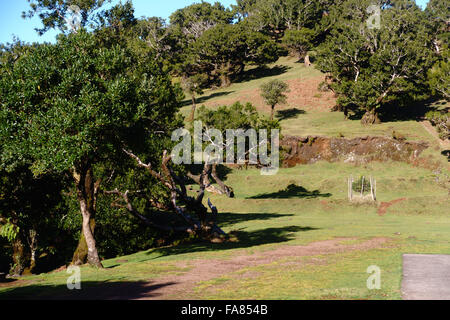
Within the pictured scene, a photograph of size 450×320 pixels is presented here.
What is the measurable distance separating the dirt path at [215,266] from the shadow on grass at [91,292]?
0.04m

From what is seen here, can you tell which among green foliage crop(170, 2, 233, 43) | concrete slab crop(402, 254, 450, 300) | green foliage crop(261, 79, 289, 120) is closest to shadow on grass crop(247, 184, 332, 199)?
green foliage crop(261, 79, 289, 120)

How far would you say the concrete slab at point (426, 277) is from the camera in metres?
14.7

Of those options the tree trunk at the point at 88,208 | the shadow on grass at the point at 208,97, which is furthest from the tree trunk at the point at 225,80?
the tree trunk at the point at 88,208

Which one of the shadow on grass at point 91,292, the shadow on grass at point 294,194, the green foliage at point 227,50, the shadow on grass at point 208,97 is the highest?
the green foliage at point 227,50

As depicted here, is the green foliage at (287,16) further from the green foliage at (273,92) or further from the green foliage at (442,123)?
the green foliage at (442,123)

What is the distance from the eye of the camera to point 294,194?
2297 inches

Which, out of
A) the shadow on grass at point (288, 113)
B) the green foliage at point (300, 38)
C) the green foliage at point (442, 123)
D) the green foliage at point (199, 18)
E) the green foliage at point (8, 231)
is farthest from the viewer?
the green foliage at point (199, 18)

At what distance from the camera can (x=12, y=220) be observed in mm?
28828

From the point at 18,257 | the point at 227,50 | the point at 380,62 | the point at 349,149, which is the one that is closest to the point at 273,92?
the point at 380,62

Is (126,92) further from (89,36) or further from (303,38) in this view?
(303,38)

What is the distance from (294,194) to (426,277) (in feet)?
134

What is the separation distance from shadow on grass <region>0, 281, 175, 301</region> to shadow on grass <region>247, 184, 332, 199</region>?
127 ft

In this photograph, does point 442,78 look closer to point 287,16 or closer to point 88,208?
point 88,208

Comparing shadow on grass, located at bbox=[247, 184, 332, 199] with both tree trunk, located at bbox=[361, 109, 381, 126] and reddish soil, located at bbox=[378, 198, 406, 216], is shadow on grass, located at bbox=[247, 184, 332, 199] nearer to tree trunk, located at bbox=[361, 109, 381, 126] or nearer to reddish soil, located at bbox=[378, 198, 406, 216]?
reddish soil, located at bbox=[378, 198, 406, 216]
